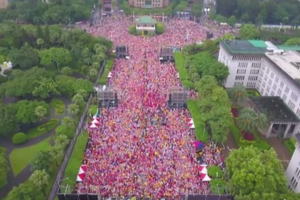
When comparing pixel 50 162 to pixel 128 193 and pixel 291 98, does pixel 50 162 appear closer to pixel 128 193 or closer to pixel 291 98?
pixel 128 193

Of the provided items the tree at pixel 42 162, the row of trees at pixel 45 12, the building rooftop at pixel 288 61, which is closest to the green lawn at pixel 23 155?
the tree at pixel 42 162

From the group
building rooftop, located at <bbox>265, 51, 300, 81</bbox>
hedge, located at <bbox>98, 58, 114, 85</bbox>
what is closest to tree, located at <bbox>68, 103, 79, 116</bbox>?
hedge, located at <bbox>98, 58, 114, 85</bbox>

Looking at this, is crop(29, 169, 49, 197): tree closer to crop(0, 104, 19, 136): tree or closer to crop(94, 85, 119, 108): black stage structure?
crop(0, 104, 19, 136): tree

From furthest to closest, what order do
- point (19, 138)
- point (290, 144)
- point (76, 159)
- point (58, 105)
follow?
point (58, 105), point (290, 144), point (19, 138), point (76, 159)

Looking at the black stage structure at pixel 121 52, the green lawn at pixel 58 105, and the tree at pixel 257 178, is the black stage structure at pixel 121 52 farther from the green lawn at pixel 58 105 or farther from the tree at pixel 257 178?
the tree at pixel 257 178

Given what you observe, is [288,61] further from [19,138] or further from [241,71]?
[19,138]

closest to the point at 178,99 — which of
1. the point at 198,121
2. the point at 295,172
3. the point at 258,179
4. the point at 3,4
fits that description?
the point at 198,121
